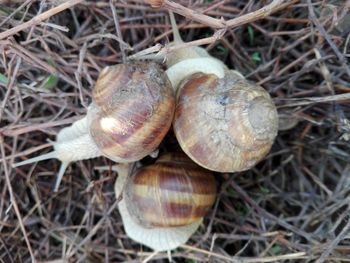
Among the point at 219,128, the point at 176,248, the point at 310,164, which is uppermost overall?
the point at 219,128

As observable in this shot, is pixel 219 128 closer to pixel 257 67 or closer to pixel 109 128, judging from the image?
pixel 109 128

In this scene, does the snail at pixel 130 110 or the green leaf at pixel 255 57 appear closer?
the snail at pixel 130 110

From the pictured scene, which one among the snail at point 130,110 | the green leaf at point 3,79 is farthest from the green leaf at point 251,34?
the green leaf at point 3,79

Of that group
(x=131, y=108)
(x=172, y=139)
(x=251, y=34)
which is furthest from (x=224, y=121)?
(x=251, y=34)

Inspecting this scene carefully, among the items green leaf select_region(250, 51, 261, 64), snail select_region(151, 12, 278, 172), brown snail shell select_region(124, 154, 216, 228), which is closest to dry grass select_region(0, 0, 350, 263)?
green leaf select_region(250, 51, 261, 64)

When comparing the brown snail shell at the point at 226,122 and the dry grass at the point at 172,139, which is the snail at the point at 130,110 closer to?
the brown snail shell at the point at 226,122

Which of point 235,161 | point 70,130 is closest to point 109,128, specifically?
point 70,130

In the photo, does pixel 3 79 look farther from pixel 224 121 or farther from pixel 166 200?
pixel 224 121
